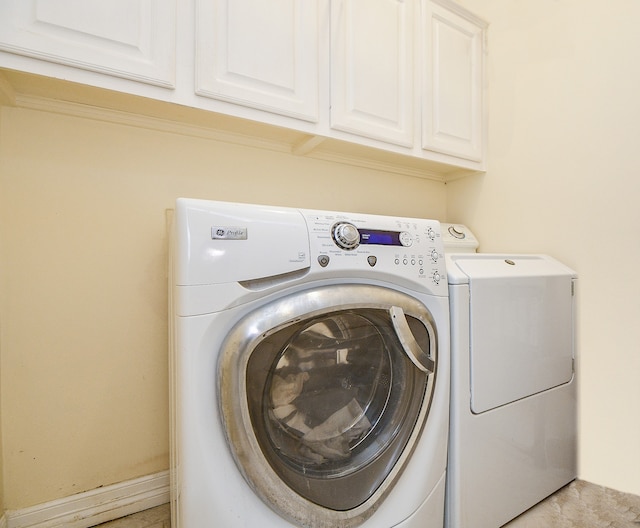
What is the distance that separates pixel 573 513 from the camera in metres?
1.11

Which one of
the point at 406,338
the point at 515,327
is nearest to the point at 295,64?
the point at 406,338

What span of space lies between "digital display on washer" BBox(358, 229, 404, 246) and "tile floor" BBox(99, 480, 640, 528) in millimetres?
1054

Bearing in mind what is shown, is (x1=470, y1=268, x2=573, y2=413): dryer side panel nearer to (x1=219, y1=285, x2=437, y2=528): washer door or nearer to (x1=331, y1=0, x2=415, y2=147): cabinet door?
(x1=219, y1=285, x2=437, y2=528): washer door

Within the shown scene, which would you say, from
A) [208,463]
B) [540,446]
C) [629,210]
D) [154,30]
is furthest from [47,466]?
[629,210]

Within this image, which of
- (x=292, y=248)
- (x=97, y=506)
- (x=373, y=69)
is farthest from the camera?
(x=373, y=69)

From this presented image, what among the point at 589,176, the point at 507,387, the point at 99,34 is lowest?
the point at 507,387

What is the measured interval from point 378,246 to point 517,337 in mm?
650

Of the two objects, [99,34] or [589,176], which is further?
[589,176]

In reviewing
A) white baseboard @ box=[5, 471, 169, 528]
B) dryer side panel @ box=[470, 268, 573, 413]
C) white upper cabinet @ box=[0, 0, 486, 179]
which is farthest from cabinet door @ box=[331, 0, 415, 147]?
white baseboard @ box=[5, 471, 169, 528]

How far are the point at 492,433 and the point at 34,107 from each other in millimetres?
1772

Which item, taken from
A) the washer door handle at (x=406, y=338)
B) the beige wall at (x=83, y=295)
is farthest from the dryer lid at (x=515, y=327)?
the beige wall at (x=83, y=295)

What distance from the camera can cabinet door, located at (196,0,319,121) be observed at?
98cm

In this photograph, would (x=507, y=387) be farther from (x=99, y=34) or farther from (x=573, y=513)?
(x=99, y=34)

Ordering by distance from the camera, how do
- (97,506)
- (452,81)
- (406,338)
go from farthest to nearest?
(452,81) < (97,506) < (406,338)
